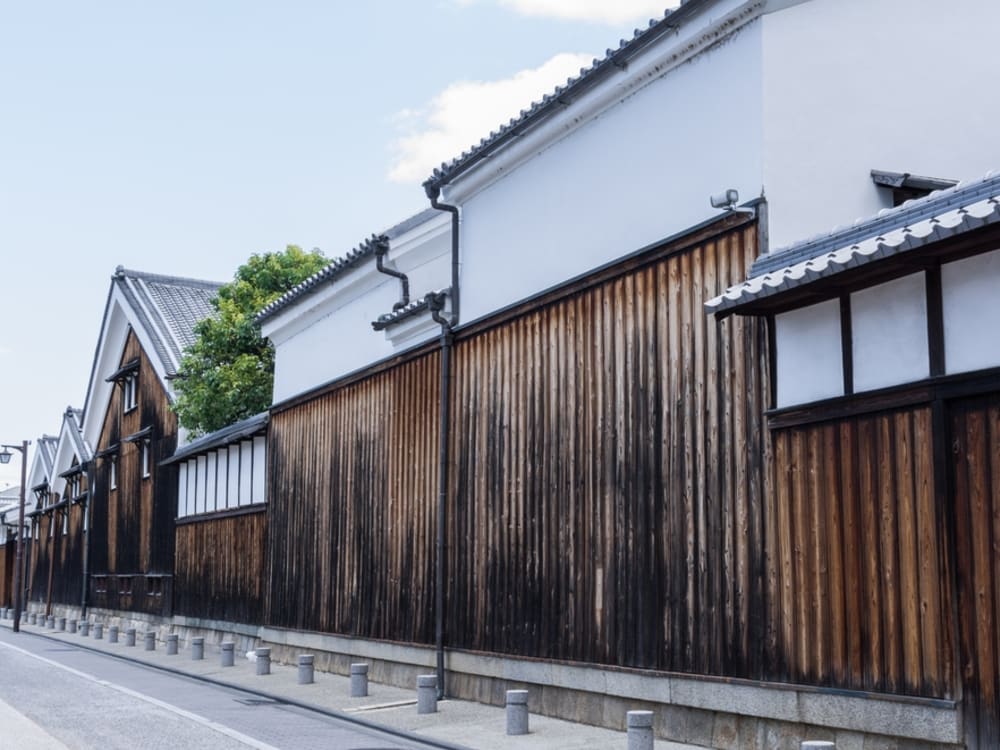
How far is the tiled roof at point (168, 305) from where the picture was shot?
3275cm

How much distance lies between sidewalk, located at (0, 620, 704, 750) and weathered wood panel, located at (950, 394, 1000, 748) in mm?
3174

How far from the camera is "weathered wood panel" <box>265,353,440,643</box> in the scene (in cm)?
1662

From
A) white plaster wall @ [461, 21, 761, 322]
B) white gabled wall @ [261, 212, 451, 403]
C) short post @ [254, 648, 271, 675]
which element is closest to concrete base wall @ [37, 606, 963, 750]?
short post @ [254, 648, 271, 675]

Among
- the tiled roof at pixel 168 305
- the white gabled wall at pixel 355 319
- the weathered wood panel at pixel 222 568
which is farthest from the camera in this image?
the tiled roof at pixel 168 305

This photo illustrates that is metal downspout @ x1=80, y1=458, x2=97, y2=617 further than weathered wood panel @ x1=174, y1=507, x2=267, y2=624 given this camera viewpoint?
Yes

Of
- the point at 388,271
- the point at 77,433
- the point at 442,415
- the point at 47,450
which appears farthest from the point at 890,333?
the point at 47,450

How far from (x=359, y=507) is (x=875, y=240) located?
12047 millimetres

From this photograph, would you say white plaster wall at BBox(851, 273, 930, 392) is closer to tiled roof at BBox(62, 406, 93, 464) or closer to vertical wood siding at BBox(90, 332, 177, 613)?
vertical wood siding at BBox(90, 332, 177, 613)

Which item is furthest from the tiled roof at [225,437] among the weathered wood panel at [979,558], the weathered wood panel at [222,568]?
the weathered wood panel at [979,558]

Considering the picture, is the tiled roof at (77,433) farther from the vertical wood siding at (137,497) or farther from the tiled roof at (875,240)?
the tiled roof at (875,240)

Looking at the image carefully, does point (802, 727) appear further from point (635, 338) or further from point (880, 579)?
point (635, 338)

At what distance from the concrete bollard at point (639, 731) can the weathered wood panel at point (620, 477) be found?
1119 millimetres

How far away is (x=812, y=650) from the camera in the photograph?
→ 30.3 ft

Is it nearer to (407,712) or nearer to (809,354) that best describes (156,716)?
(407,712)
